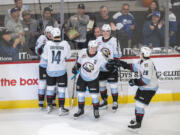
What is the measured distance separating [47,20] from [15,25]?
0.51m

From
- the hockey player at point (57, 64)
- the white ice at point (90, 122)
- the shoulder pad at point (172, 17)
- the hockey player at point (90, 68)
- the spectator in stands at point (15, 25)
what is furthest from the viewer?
the shoulder pad at point (172, 17)

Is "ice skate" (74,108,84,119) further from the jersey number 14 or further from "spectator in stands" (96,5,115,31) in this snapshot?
"spectator in stands" (96,5,115,31)

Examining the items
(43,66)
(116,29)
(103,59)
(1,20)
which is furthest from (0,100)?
(116,29)

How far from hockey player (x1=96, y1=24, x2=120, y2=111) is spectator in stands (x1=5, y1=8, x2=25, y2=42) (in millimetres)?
1267

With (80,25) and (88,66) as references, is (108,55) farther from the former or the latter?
(80,25)

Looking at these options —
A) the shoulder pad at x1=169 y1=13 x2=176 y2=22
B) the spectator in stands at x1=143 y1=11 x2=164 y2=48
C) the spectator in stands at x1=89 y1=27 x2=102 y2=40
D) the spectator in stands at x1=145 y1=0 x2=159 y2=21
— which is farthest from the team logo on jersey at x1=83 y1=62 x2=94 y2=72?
the shoulder pad at x1=169 y1=13 x2=176 y2=22

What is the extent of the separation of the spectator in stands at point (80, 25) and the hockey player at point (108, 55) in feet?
1.39

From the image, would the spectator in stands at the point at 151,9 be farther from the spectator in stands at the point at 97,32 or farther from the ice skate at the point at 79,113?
the ice skate at the point at 79,113

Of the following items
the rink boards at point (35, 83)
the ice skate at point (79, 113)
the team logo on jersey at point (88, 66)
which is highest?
the team logo on jersey at point (88, 66)

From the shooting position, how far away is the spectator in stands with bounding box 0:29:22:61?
4.86 m

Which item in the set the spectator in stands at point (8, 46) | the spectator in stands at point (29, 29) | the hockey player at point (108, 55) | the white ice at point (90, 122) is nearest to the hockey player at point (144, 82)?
the white ice at point (90, 122)

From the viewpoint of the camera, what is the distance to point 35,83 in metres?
4.92

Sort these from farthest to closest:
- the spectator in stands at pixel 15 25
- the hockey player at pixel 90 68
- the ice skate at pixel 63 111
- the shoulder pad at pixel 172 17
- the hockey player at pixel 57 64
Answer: the shoulder pad at pixel 172 17
the spectator in stands at pixel 15 25
the ice skate at pixel 63 111
the hockey player at pixel 57 64
the hockey player at pixel 90 68

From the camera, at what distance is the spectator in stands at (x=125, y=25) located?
197 inches
